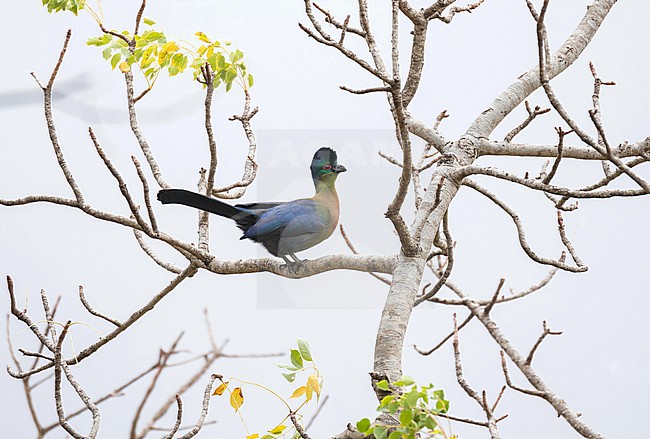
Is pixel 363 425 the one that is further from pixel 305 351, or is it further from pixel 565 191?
pixel 565 191

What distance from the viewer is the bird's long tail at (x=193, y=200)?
1301 mm

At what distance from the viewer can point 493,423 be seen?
3.51 feet

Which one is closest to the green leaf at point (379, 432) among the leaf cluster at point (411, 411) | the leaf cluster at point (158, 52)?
the leaf cluster at point (411, 411)

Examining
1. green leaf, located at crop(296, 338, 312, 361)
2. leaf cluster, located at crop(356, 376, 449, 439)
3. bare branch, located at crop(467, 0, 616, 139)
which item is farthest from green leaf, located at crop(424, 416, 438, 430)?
bare branch, located at crop(467, 0, 616, 139)

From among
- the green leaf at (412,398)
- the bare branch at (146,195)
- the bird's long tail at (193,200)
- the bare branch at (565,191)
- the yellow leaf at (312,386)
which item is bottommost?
the green leaf at (412,398)

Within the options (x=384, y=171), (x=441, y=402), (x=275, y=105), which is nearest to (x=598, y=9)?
(x=384, y=171)

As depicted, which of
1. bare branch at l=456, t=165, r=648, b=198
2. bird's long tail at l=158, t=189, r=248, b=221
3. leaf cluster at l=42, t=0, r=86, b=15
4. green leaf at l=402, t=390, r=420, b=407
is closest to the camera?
green leaf at l=402, t=390, r=420, b=407

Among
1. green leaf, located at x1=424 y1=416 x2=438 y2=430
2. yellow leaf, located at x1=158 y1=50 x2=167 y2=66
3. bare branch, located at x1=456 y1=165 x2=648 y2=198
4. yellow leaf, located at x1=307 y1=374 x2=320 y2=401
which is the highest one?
yellow leaf, located at x1=158 y1=50 x2=167 y2=66

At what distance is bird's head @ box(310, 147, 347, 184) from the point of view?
1417mm

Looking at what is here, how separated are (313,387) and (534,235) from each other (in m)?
1.65

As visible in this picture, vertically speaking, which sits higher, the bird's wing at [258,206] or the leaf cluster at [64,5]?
the leaf cluster at [64,5]

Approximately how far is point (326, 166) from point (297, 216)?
10cm

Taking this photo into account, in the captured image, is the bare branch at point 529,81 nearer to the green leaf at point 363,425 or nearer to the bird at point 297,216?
the bird at point 297,216

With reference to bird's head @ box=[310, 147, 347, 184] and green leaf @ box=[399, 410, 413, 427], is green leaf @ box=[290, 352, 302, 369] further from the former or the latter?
bird's head @ box=[310, 147, 347, 184]
